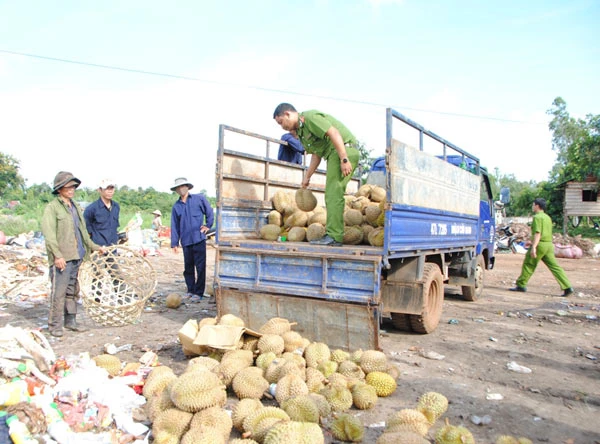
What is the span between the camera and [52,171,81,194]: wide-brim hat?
5.56 meters

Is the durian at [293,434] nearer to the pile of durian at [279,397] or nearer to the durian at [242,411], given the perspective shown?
the pile of durian at [279,397]

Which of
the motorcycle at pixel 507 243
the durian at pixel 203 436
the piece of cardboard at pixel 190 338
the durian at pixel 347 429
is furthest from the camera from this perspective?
the motorcycle at pixel 507 243

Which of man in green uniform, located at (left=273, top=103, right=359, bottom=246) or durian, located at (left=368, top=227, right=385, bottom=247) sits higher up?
man in green uniform, located at (left=273, top=103, right=359, bottom=246)

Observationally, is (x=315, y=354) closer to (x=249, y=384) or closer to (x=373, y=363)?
(x=373, y=363)

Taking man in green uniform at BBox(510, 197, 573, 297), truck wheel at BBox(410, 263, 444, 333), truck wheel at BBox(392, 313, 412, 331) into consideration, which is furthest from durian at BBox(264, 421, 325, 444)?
man in green uniform at BBox(510, 197, 573, 297)

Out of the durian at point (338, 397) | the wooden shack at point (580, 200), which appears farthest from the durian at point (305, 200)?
the wooden shack at point (580, 200)

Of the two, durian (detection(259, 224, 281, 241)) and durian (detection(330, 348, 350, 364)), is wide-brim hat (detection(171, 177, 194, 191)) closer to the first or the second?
durian (detection(259, 224, 281, 241))

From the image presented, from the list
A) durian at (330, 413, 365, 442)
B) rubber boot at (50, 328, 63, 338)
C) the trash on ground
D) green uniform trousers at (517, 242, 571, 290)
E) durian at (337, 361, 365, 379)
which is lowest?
the trash on ground

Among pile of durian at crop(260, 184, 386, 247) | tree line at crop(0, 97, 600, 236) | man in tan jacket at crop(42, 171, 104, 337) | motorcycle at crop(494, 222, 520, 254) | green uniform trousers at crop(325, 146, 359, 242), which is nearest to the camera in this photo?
green uniform trousers at crop(325, 146, 359, 242)

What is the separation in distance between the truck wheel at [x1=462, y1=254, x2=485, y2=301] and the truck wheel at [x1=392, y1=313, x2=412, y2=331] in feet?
10.1

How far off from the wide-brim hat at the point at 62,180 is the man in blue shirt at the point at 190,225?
186 cm

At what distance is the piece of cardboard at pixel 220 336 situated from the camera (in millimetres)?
4129

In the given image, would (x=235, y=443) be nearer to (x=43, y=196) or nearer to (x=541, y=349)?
(x=541, y=349)

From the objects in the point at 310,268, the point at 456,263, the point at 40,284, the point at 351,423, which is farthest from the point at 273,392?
the point at 40,284
